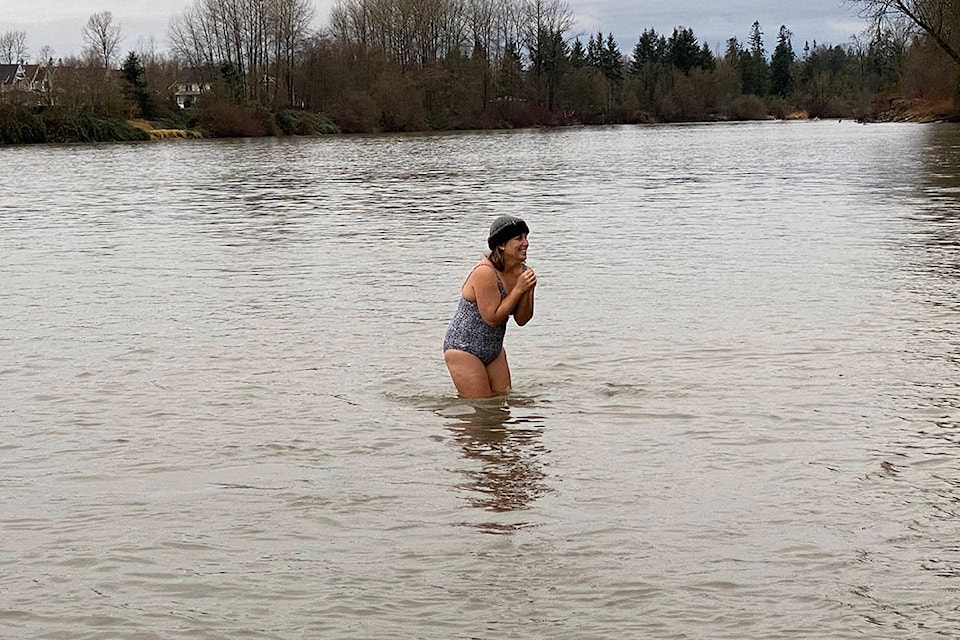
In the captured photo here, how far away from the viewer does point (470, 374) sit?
8.16m

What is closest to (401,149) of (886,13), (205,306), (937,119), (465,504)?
(886,13)

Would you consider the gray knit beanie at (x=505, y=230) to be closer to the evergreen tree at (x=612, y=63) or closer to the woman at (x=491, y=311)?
the woman at (x=491, y=311)

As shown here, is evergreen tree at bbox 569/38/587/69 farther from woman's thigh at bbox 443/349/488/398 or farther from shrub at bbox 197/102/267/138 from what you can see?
woman's thigh at bbox 443/349/488/398

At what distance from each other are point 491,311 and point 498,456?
128 centimetres

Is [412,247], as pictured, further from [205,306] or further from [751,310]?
[751,310]

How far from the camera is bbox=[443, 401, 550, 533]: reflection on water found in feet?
20.1

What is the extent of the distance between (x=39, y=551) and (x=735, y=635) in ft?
9.75

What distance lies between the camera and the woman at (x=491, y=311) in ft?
25.6

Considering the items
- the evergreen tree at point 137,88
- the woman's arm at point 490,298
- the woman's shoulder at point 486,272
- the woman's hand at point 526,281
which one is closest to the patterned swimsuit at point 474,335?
the woman's arm at point 490,298

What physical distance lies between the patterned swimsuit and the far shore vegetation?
169ft

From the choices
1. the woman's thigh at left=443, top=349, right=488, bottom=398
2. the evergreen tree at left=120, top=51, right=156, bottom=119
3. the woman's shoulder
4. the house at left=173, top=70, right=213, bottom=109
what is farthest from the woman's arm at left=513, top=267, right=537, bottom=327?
the house at left=173, top=70, right=213, bottom=109

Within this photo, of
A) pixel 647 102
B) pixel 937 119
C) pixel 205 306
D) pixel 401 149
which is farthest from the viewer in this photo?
pixel 647 102

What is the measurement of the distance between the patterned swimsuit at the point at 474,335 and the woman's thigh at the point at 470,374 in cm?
4

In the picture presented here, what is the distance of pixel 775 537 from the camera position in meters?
5.52
